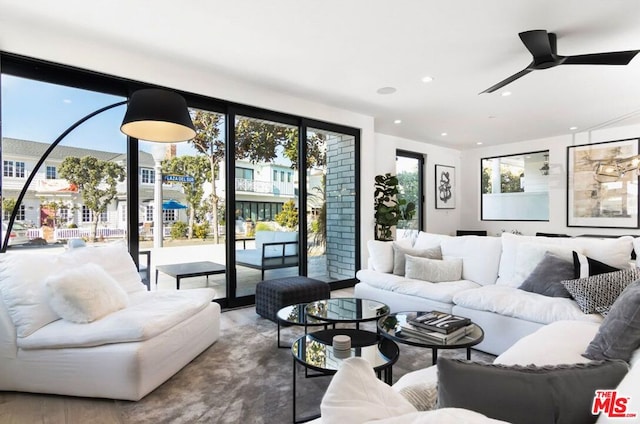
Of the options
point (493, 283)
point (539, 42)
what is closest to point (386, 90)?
point (539, 42)

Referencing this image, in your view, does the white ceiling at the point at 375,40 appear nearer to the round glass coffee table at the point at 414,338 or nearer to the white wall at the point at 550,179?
the white wall at the point at 550,179

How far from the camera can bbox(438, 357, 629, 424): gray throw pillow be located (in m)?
0.77

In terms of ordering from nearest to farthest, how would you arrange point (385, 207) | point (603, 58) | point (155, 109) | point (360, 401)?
point (360, 401), point (155, 109), point (603, 58), point (385, 207)

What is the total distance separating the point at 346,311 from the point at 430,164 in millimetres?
5710

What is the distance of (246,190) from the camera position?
438 cm

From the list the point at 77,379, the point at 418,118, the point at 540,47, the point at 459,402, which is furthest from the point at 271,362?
the point at 418,118

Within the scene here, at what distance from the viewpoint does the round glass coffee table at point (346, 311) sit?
2531mm

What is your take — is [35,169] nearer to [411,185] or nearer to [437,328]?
[437,328]

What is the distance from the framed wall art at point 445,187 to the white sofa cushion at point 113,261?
6344 millimetres

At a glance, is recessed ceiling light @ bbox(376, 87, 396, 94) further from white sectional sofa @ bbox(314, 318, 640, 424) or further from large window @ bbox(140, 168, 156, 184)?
white sectional sofa @ bbox(314, 318, 640, 424)

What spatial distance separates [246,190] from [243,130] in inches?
30.0

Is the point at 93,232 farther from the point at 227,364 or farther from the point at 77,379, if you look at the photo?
the point at 227,364

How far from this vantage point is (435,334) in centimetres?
211

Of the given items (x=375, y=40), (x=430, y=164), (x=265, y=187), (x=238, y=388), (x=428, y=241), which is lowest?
(x=238, y=388)
